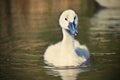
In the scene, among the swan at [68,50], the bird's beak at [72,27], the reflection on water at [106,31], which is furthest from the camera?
the reflection on water at [106,31]

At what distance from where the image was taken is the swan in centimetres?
1580

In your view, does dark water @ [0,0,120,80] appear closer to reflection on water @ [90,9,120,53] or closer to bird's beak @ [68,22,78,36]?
reflection on water @ [90,9,120,53]

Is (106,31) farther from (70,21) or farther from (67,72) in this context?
(67,72)

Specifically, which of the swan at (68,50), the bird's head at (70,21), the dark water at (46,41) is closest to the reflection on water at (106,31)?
the dark water at (46,41)

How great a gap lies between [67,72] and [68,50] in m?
0.75

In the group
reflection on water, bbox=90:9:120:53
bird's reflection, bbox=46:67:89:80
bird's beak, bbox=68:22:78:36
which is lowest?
bird's reflection, bbox=46:67:89:80

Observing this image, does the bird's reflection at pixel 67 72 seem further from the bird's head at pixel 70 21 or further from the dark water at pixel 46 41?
the bird's head at pixel 70 21

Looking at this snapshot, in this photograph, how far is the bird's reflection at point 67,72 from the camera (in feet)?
49.0

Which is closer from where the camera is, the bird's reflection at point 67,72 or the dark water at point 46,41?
the bird's reflection at point 67,72

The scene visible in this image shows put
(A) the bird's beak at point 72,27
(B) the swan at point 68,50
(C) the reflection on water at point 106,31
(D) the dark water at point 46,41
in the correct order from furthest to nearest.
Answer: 1. (C) the reflection on water at point 106,31
2. (B) the swan at point 68,50
3. (A) the bird's beak at point 72,27
4. (D) the dark water at point 46,41

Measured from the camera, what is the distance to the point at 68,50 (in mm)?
15977

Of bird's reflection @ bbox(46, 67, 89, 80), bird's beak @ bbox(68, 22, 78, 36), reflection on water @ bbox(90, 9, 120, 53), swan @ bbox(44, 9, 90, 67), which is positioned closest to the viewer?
bird's reflection @ bbox(46, 67, 89, 80)

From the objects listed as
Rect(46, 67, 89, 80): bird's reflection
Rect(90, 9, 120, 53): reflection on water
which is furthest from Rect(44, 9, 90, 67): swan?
Rect(90, 9, 120, 53): reflection on water

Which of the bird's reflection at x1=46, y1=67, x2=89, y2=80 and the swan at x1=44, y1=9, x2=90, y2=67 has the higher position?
the swan at x1=44, y1=9, x2=90, y2=67
